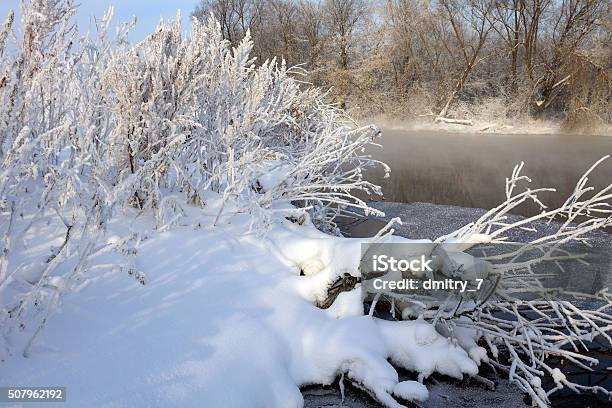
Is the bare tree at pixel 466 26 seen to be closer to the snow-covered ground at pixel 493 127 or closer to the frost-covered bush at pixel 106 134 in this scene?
the snow-covered ground at pixel 493 127

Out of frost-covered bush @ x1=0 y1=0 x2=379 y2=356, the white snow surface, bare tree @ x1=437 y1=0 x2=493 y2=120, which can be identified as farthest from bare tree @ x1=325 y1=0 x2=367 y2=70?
the white snow surface

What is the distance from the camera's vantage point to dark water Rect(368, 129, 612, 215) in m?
7.81

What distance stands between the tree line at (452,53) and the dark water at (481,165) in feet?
9.57

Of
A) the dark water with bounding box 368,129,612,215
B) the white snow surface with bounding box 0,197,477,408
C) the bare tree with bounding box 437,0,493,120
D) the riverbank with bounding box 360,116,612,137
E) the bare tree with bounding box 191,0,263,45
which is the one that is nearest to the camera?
the white snow surface with bounding box 0,197,477,408

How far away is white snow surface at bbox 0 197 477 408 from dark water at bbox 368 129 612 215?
4524 mm

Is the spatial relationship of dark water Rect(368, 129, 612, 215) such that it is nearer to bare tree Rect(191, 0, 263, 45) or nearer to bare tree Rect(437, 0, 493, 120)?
bare tree Rect(437, 0, 493, 120)

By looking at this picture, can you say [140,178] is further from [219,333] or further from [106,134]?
[219,333]

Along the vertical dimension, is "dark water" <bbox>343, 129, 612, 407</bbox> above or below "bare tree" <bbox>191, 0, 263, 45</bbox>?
below

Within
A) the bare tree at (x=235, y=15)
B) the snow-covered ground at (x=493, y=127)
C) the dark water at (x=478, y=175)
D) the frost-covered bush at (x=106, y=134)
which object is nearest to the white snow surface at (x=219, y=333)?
the frost-covered bush at (x=106, y=134)

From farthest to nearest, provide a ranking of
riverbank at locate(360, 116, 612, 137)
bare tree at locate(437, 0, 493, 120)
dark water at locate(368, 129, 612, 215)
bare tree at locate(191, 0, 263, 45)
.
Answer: bare tree at locate(191, 0, 263, 45) → bare tree at locate(437, 0, 493, 120) → riverbank at locate(360, 116, 612, 137) → dark water at locate(368, 129, 612, 215)

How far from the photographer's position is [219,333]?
8.13 ft

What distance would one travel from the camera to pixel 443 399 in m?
2.67

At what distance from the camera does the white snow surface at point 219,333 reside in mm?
1996

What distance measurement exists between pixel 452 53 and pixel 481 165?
1207 centimetres
